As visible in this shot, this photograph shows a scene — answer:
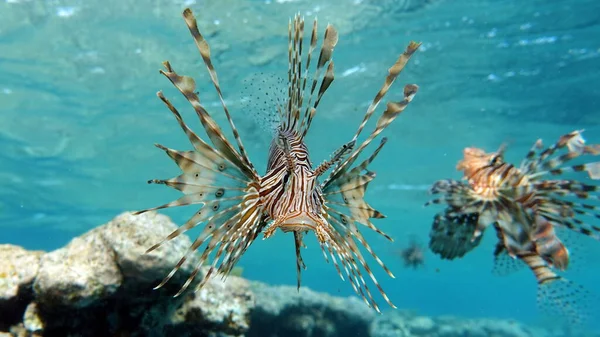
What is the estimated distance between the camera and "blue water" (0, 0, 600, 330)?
1084 centimetres

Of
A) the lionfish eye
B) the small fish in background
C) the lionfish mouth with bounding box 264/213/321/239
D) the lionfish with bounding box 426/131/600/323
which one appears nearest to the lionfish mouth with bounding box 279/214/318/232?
the lionfish mouth with bounding box 264/213/321/239

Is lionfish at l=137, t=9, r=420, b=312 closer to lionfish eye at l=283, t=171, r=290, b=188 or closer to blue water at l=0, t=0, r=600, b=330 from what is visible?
lionfish eye at l=283, t=171, r=290, b=188

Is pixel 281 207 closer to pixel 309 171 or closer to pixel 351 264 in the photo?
pixel 309 171

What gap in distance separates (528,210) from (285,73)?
10.7 meters

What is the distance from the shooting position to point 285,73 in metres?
14.0

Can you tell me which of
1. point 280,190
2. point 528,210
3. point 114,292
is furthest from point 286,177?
point 528,210

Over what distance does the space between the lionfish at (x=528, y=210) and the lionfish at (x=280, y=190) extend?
2.26 m

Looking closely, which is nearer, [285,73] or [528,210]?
[528,210]

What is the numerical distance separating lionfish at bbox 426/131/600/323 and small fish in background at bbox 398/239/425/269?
5.36 metres

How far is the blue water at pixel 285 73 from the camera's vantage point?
10.8 m

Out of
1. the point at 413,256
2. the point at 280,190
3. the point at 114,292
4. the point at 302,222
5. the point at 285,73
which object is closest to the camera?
the point at 302,222

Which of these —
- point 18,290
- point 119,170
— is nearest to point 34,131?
point 119,170

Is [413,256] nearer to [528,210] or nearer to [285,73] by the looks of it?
[528,210]

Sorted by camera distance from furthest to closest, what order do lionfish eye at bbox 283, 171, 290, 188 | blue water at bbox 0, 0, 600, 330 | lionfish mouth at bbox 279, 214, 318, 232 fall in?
blue water at bbox 0, 0, 600, 330
lionfish eye at bbox 283, 171, 290, 188
lionfish mouth at bbox 279, 214, 318, 232
